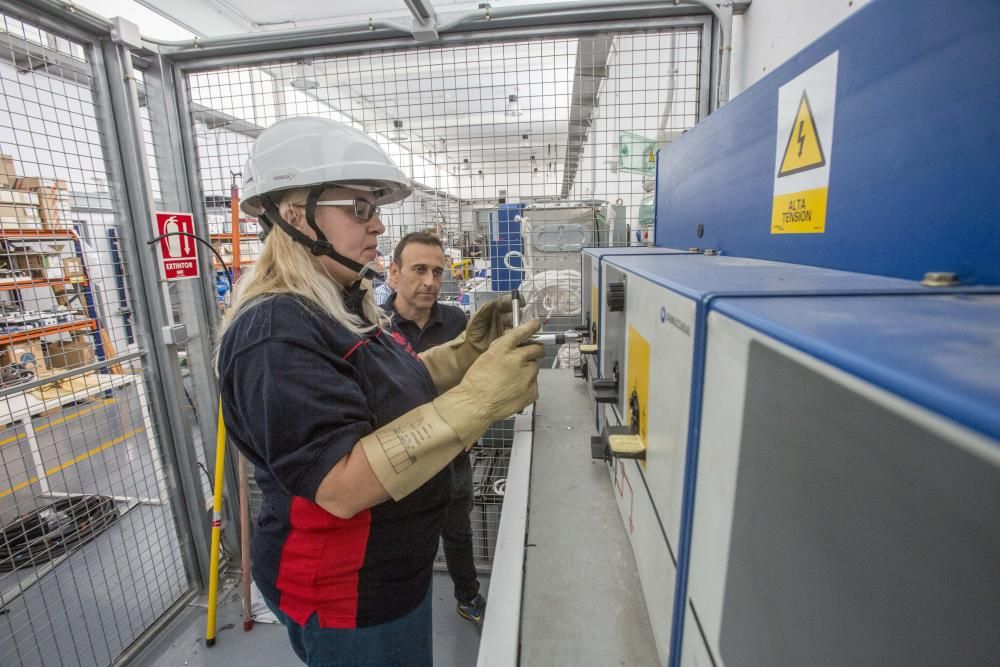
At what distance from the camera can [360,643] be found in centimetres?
Result: 93

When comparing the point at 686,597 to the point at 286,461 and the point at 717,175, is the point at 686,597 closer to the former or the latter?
the point at 286,461

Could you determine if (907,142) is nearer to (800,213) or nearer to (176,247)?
(800,213)

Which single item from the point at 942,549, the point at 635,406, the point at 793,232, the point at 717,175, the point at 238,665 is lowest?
the point at 238,665

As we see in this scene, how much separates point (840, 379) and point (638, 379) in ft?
1.65

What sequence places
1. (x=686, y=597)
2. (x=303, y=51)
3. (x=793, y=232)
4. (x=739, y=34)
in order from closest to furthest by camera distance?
1. (x=686, y=597)
2. (x=793, y=232)
3. (x=739, y=34)
4. (x=303, y=51)

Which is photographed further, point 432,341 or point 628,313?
point 432,341

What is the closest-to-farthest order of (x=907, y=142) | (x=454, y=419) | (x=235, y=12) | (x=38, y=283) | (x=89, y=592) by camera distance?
(x=907, y=142) < (x=454, y=419) < (x=38, y=283) < (x=89, y=592) < (x=235, y=12)

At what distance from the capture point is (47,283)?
1.51 m

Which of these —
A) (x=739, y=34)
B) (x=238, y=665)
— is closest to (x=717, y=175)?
(x=739, y=34)

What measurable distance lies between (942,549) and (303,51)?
82.8 inches

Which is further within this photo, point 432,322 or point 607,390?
point 432,322

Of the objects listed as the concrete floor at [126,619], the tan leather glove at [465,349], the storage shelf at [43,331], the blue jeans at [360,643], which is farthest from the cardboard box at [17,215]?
the blue jeans at [360,643]

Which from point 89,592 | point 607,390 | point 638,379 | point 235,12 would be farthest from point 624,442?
point 235,12

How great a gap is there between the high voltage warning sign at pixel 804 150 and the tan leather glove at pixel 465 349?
0.81 meters
